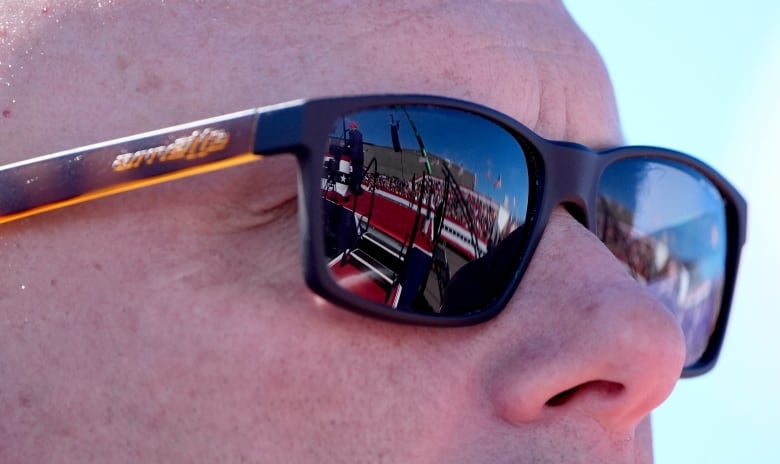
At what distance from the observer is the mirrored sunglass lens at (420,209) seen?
4.57ft

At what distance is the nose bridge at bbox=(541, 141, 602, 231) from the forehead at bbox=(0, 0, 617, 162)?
0.13 meters

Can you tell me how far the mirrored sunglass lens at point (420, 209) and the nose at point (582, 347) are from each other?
8 centimetres

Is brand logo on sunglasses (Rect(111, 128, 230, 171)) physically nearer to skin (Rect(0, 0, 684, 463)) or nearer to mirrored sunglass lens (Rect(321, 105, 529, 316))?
skin (Rect(0, 0, 684, 463))

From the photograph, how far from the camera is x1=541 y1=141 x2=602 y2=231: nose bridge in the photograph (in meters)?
1.63

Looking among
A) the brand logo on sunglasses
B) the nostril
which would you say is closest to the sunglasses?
the brand logo on sunglasses

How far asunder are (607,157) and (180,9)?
890 millimetres

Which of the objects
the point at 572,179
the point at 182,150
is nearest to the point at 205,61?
the point at 182,150

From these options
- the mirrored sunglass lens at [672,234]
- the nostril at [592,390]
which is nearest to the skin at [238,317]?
the nostril at [592,390]

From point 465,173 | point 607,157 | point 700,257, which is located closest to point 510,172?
point 465,173

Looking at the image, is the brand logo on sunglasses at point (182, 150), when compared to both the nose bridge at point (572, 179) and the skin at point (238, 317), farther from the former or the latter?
the nose bridge at point (572, 179)

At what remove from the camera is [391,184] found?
1437mm

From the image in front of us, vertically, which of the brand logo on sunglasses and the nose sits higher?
the brand logo on sunglasses

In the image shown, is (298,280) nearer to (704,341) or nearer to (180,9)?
(180,9)

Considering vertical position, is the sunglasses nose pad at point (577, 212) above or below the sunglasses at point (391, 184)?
below
